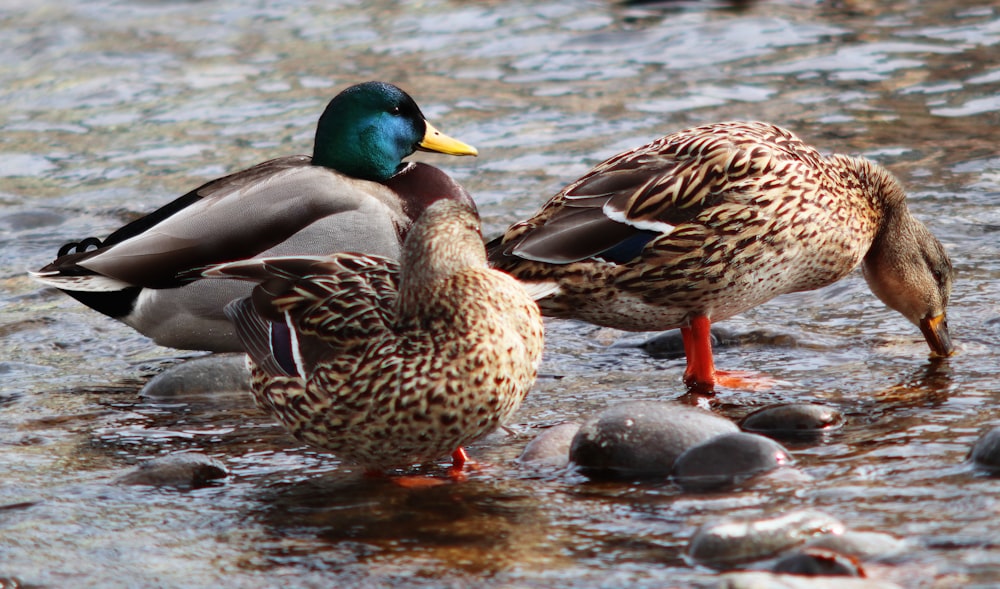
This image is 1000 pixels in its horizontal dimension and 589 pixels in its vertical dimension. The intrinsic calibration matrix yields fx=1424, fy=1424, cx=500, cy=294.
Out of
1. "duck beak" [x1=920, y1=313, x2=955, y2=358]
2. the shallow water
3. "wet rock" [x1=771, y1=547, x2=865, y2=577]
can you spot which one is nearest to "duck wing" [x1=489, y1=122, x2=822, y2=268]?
the shallow water

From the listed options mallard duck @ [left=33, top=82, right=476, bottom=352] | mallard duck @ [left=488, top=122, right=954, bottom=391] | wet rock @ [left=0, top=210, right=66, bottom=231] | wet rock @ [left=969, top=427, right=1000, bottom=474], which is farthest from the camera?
wet rock @ [left=0, top=210, right=66, bottom=231]

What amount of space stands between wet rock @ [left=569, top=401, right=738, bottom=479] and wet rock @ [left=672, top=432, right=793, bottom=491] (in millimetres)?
79

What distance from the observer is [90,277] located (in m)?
6.22

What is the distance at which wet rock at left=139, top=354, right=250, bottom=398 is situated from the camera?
18.4 feet

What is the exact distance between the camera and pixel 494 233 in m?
7.68

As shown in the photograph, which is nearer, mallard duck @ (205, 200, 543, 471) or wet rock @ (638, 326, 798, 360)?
mallard duck @ (205, 200, 543, 471)

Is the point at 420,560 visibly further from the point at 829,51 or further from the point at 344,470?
Result: the point at 829,51

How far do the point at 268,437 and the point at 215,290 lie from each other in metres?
1.27

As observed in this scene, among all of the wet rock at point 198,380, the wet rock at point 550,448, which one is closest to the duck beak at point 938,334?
the wet rock at point 550,448

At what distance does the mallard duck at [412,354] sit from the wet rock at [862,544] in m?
1.04

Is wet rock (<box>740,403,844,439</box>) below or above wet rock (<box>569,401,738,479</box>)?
below

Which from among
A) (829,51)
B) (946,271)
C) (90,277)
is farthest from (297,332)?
(829,51)

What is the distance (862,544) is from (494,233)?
173 inches

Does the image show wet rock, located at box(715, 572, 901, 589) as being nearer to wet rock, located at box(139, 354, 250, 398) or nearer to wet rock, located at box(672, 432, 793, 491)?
wet rock, located at box(672, 432, 793, 491)
